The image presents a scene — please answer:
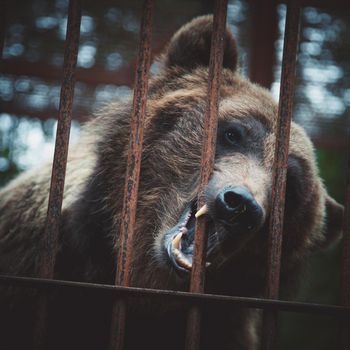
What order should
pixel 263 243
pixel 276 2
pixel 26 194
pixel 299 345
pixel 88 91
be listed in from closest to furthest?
pixel 263 243
pixel 26 194
pixel 276 2
pixel 88 91
pixel 299 345

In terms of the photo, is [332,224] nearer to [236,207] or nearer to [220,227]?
[220,227]

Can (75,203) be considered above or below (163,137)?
below

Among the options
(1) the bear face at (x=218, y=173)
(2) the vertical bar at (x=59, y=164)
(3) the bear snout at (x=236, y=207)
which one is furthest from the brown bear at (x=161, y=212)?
(2) the vertical bar at (x=59, y=164)

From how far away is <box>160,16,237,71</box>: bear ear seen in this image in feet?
11.2

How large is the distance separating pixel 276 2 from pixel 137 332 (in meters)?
3.62

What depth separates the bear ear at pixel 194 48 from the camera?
134 inches

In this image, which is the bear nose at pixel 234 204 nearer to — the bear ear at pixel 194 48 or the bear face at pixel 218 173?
the bear face at pixel 218 173

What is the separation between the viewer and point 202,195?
2.29 m

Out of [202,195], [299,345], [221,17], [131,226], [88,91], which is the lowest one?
[299,345]

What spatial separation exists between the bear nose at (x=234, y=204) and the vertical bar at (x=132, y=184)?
0.46m

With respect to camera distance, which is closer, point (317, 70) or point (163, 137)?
point (163, 137)

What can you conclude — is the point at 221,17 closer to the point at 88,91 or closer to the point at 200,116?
the point at 200,116

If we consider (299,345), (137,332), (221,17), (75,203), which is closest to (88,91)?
(75,203)

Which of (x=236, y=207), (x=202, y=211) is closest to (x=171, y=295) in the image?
(x=202, y=211)
